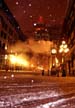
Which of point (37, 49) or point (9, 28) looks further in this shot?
point (9, 28)

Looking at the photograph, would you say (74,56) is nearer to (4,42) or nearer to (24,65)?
(4,42)

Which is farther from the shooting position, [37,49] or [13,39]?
[13,39]

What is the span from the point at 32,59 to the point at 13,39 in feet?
27.2

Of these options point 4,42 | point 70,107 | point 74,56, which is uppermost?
point 4,42

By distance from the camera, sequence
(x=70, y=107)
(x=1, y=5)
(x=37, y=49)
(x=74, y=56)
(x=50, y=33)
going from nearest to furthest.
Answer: (x=70, y=107), (x=74, y=56), (x=1, y=5), (x=37, y=49), (x=50, y=33)

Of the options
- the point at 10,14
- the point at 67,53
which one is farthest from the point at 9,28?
the point at 67,53

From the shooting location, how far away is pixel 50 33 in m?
67.3

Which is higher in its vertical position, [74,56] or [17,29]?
[17,29]

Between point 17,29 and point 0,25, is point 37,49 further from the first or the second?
point 17,29

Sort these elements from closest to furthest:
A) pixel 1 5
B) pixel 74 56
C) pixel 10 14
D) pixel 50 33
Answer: pixel 74 56, pixel 1 5, pixel 10 14, pixel 50 33

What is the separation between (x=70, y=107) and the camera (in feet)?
10.1

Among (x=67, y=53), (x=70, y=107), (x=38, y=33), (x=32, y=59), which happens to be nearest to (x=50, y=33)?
(x=38, y=33)

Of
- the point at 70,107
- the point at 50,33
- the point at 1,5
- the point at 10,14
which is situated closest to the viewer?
the point at 70,107

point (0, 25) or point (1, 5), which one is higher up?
point (1, 5)
